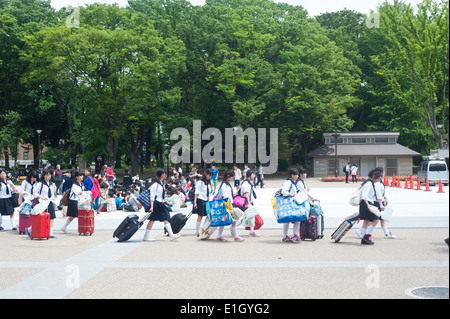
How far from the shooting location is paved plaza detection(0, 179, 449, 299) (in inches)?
251

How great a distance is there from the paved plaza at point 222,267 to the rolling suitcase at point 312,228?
0.26 meters

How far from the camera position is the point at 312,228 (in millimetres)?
11008

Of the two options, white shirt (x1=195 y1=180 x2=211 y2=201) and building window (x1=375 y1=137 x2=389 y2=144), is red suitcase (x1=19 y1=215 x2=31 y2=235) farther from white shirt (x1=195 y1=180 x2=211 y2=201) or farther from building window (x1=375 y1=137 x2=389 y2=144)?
building window (x1=375 y1=137 x2=389 y2=144)

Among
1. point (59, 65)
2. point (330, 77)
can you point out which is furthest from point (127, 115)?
point (330, 77)

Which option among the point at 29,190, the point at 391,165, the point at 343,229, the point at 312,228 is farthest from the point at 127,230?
the point at 391,165

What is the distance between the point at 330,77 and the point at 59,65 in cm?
2549

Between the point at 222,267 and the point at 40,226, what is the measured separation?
19.0 ft

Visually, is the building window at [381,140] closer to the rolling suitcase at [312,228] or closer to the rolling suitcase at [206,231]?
the rolling suitcase at [312,228]

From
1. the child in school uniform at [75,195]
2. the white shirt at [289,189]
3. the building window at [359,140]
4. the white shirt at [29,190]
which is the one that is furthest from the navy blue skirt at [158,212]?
the building window at [359,140]

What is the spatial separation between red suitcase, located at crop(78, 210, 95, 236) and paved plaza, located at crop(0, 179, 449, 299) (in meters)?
0.25

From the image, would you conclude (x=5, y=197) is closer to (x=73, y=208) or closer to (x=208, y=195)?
(x=73, y=208)

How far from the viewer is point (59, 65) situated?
40.2 meters

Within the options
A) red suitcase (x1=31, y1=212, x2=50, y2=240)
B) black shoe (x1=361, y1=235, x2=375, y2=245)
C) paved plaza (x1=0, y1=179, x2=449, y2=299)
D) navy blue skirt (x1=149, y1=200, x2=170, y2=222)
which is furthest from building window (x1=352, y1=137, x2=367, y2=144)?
red suitcase (x1=31, y1=212, x2=50, y2=240)

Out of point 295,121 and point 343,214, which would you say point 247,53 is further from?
point 343,214
